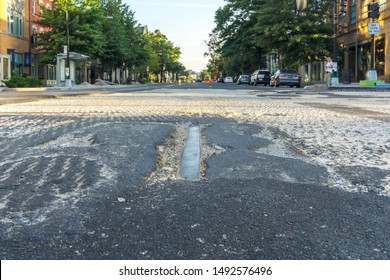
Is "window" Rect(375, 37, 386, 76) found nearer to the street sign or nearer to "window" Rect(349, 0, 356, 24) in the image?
"window" Rect(349, 0, 356, 24)

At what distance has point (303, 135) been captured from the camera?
18.6 ft

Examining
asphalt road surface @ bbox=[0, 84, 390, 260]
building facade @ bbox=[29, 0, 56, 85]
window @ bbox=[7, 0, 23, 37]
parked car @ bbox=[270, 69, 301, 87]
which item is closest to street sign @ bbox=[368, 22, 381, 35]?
parked car @ bbox=[270, 69, 301, 87]

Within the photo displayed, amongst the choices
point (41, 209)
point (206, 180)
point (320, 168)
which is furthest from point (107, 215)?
point (320, 168)

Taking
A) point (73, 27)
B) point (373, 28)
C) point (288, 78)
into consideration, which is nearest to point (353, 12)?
point (288, 78)

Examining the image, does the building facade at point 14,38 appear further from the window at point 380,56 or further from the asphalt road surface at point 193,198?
the asphalt road surface at point 193,198

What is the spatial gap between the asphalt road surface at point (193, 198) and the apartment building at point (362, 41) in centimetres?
3275

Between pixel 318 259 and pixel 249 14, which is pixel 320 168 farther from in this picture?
pixel 249 14

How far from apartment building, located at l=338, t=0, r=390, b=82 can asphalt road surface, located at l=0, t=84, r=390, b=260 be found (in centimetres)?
3275

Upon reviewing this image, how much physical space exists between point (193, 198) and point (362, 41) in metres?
39.7

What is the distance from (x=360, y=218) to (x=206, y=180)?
1165 mm

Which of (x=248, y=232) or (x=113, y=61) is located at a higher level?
(x=113, y=61)

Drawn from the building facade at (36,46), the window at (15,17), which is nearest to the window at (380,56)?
the building facade at (36,46)

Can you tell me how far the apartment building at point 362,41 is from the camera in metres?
34.6

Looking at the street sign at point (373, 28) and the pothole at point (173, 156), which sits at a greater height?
the street sign at point (373, 28)
